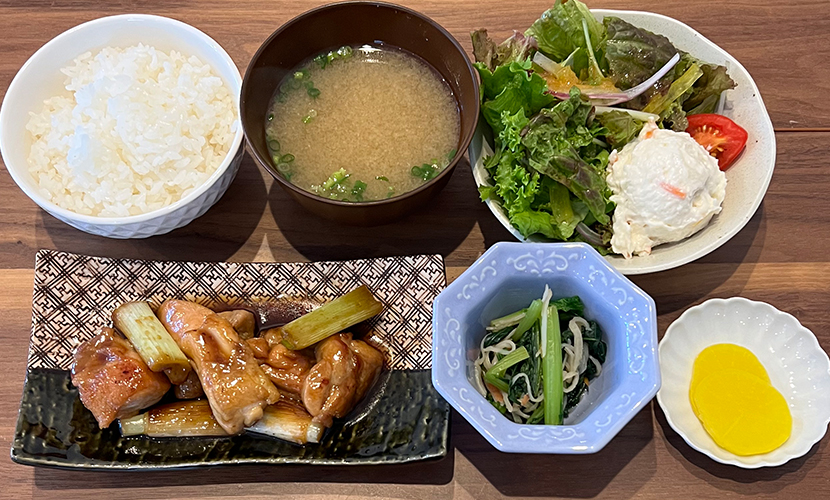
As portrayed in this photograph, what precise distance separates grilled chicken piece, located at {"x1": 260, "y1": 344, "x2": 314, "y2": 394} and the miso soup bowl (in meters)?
0.46

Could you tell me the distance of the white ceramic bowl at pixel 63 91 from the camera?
189 cm

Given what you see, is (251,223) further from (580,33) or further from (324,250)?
(580,33)

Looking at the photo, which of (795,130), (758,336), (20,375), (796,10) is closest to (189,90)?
(20,375)

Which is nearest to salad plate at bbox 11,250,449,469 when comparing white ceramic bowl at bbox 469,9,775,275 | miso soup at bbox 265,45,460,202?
miso soup at bbox 265,45,460,202

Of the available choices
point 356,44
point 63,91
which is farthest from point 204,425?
point 356,44

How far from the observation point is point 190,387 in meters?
1.96

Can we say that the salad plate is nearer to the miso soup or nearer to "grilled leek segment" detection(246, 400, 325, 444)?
"grilled leek segment" detection(246, 400, 325, 444)

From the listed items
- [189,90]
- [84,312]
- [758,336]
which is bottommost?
[758,336]

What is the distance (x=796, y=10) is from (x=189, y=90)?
7.89ft

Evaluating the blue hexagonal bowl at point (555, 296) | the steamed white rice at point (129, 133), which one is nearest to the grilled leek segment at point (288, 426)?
the blue hexagonal bowl at point (555, 296)

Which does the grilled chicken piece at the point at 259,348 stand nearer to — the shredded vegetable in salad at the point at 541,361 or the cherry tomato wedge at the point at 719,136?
the shredded vegetable in salad at the point at 541,361

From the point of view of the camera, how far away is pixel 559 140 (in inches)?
75.9

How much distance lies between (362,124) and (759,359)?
153cm

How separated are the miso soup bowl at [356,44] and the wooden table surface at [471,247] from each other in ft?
0.94
